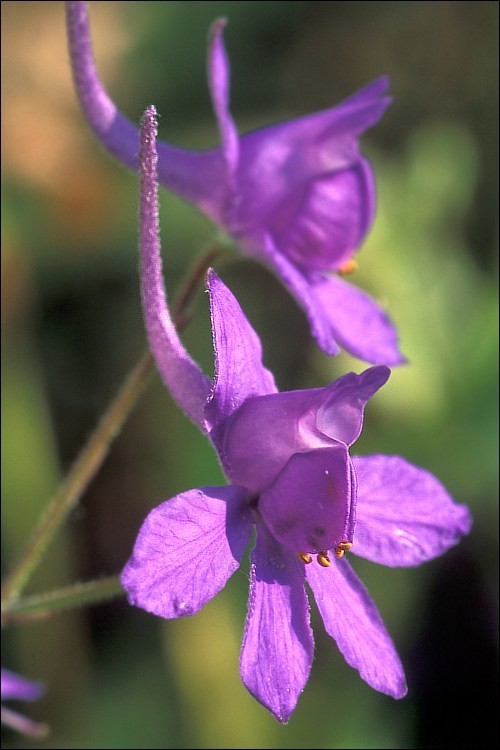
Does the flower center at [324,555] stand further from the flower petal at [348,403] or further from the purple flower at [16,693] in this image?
the purple flower at [16,693]

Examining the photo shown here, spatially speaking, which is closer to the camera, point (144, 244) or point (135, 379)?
point (144, 244)

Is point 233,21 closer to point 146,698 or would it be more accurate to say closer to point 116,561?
point 116,561

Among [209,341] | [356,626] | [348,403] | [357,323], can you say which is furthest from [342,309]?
[209,341]

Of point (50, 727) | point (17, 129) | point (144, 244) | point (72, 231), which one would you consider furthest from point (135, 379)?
point (17, 129)

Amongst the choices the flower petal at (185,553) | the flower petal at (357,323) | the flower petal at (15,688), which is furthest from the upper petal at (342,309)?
the flower petal at (15,688)

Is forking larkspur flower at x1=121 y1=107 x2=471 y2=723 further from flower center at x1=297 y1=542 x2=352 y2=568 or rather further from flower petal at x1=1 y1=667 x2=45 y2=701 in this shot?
flower petal at x1=1 y1=667 x2=45 y2=701

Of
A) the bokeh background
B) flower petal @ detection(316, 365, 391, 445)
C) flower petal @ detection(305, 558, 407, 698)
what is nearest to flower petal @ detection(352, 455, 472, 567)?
flower petal @ detection(305, 558, 407, 698)

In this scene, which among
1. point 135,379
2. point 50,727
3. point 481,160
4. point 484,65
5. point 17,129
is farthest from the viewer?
point 484,65
